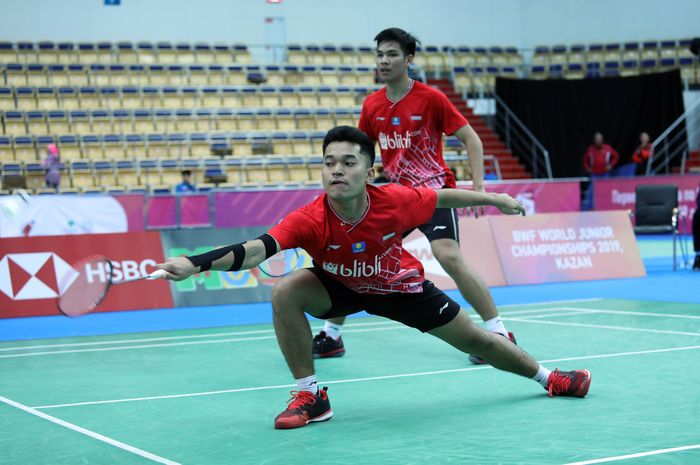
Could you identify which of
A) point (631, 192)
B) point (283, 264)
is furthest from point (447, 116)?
point (631, 192)

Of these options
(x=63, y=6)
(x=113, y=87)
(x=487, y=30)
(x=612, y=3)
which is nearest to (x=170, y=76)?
(x=113, y=87)

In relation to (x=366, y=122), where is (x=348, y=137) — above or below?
below

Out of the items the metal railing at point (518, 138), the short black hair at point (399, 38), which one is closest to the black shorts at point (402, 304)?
the short black hair at point (399, 38)

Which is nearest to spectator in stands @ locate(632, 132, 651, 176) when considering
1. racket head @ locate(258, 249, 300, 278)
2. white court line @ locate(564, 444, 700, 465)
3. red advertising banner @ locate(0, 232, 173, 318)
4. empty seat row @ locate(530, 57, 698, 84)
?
empty seat row @ locate(530, 57, 698, 84)

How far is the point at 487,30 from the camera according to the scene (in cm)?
3278

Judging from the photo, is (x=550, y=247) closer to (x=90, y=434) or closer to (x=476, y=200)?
(x=476, y=200)

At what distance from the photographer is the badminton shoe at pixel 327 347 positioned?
289 inches

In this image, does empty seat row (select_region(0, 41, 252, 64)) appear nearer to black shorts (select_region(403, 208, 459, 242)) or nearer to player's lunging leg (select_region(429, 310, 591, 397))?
black shorts (select_region(403, 208, 459, 242))

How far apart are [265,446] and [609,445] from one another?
151cm

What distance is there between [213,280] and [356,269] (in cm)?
714

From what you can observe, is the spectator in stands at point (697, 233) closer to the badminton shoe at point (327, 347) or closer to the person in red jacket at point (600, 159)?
the badminton shoe at point (327, 347)

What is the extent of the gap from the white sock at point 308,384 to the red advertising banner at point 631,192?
18022mm

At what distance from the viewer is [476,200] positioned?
5.01 metres

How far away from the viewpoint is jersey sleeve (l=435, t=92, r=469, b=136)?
274 inches
